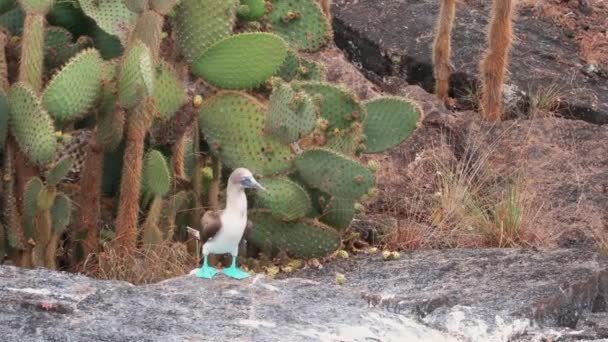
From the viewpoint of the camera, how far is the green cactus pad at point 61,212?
6.61 metres

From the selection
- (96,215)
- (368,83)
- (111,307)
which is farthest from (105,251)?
(368,83)

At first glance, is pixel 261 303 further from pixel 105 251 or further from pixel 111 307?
pixel 105 251

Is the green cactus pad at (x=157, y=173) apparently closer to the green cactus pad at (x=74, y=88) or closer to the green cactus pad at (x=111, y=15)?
the green cactus pad at (x=74, y=88)

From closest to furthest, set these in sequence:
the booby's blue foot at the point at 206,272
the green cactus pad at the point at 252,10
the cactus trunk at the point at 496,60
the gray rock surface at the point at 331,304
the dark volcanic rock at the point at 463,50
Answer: the gray rock surface at the point at 331,304 < the booby's blue foot at the point at 206,272 < the green cactus pad at the point at 252,10 < the cactus trunk at the point at 496,60 < the dark volcanic rock at the point at 463,50

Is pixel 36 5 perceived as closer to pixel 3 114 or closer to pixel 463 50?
pixel 3 114

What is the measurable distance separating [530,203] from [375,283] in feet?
6.20

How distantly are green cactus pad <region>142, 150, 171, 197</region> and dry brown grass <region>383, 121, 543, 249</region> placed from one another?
4.50ft

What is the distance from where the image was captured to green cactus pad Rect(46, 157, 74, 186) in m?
6.36

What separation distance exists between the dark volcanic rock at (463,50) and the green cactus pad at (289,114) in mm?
3960

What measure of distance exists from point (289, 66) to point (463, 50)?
4.08 m

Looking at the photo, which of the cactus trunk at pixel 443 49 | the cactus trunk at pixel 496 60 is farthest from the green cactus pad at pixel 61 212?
the cactus trunk at pixel 443 49

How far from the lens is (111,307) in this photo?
5.28m

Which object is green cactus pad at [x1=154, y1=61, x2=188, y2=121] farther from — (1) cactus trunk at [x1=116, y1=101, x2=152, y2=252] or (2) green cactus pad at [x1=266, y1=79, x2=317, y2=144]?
(2) green cactus pad at [x1=266, y1=79, x2=317, y2=144]

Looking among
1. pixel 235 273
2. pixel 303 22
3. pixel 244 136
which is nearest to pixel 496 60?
pixel 303 22
